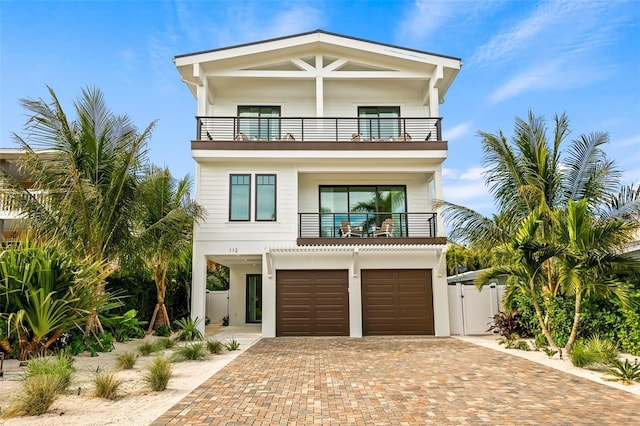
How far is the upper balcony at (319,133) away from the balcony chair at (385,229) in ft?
8.31

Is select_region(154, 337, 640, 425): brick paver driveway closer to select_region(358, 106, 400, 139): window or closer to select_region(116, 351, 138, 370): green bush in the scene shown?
select_region(116, 351, 138, 370): green bush

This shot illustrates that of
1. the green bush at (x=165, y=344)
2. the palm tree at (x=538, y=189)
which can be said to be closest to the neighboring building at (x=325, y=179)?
the palm tree at (x=538, y=189)

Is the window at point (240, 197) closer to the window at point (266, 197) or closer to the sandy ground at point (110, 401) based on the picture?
the window at point (266, 197)

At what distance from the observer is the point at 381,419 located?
17.6 ft

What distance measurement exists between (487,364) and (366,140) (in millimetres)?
9182

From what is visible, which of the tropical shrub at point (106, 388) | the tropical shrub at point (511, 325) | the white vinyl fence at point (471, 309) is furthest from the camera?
the white vinyl fence at point (471, 309)

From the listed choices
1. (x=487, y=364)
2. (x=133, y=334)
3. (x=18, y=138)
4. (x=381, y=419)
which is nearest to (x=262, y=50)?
(x=18, y=138)

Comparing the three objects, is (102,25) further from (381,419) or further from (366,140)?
(381,419)

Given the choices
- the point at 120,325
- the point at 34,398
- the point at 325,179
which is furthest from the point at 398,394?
the point at 325,179

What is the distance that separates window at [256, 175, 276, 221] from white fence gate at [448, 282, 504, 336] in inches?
269

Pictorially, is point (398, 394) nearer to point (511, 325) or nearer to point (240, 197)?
point (511, 325)

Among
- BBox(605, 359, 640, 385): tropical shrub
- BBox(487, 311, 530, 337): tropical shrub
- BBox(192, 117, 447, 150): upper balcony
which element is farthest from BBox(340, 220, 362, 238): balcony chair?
BBox(605, 359, 640, 385): tropical shrub

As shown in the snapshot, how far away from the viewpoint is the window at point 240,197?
609 inches

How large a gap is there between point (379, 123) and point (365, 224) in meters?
4.07
